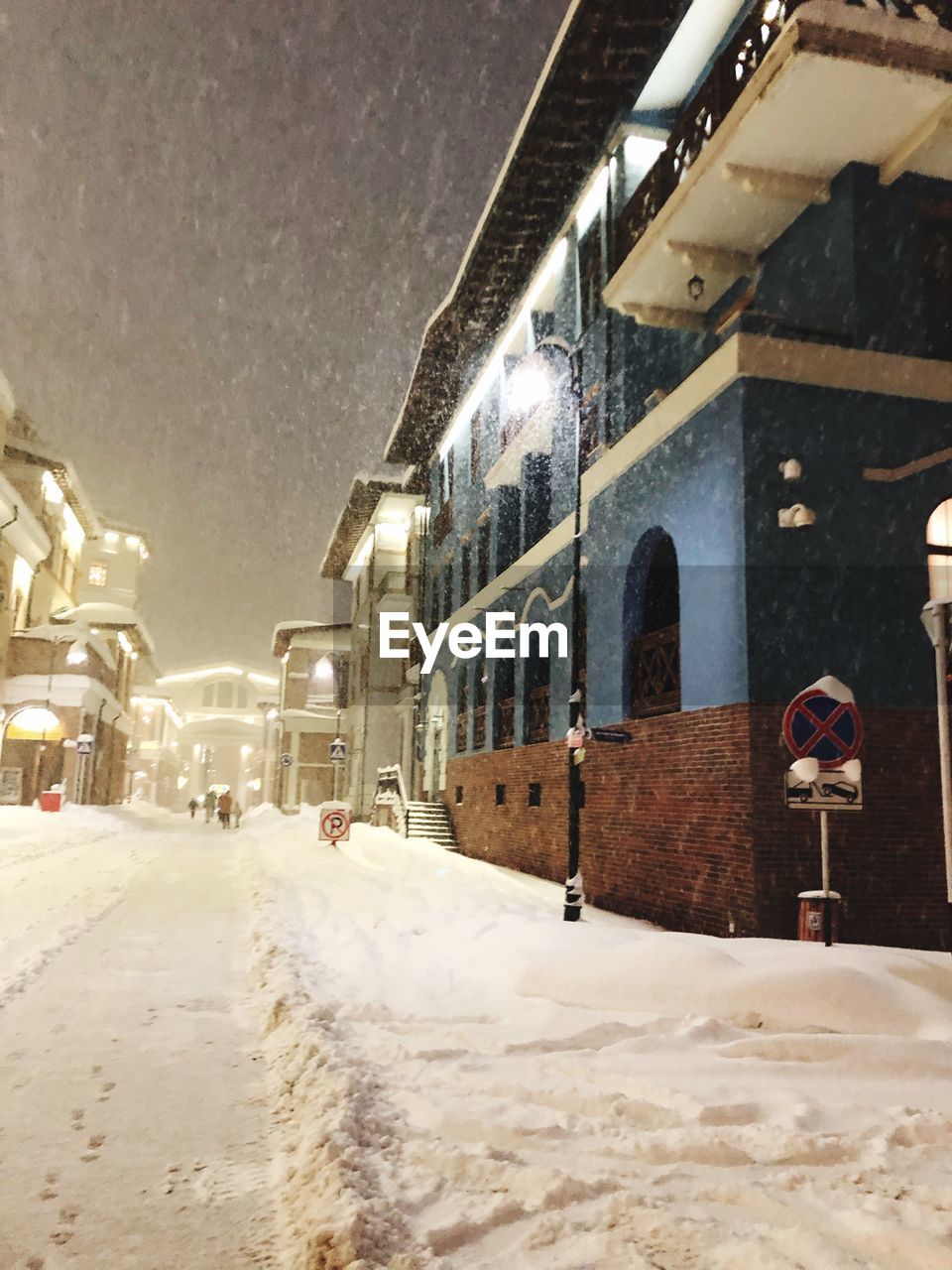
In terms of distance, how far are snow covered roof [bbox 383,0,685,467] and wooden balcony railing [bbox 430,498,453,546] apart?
3.89 metres

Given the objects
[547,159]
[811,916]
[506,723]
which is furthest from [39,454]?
[811,916]

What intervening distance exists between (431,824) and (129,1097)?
1887cm

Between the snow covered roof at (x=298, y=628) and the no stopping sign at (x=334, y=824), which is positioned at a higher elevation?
the snow covered roof at (x=298, y=628)

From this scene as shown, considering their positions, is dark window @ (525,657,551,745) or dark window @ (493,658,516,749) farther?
dark window @ (493,658,516,749)

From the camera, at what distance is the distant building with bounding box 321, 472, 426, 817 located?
35.7m

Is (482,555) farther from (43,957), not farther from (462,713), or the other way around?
(43,957)

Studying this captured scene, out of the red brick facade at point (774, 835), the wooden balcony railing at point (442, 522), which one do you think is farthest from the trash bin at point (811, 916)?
the wooden balcony railing at point (442, 522)

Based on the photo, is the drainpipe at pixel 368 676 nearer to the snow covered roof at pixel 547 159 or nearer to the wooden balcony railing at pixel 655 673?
the snow covered roof at pixel 547 159

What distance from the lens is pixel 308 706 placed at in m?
52.2

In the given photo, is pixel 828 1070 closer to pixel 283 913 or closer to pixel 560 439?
pixel 283 913

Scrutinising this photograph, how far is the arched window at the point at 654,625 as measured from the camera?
1216 cm

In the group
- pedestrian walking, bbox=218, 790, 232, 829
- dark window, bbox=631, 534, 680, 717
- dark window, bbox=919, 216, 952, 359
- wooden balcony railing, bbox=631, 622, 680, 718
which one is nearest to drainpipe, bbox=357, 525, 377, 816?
pedestrian walking, bbox=218, 790, 232, 829

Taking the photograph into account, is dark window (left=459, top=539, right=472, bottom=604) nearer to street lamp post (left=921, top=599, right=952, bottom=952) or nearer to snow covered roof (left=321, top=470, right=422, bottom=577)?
snow covered roof (left=321, top=470, right=422, bottom=577)

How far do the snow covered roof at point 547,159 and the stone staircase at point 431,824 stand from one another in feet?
40.1
